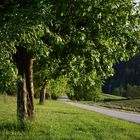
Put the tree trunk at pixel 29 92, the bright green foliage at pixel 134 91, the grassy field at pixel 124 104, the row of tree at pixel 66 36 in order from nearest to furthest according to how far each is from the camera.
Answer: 1. the row of tree at pixel 66 36
2. the tree trunk at pixel 29 92
3. the grassy field at pixel 124 104
4. the bright green foliage at pixel 134 91

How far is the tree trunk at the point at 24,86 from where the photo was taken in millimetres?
17797

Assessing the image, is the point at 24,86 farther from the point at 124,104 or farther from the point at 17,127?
the point at 124,104

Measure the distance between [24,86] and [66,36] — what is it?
387cm

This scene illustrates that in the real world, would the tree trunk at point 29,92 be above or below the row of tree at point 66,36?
below

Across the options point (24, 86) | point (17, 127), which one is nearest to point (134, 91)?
point (24, 86)

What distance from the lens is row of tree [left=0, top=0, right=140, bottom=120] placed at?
11.1 meters

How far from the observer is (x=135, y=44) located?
15406 millimetres

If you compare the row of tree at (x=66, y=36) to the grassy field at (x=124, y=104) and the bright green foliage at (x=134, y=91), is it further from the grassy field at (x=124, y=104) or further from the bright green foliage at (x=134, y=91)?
the bright green foliage at (x=134, y=91)

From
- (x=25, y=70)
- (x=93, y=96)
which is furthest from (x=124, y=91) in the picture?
(x=25, y=70)

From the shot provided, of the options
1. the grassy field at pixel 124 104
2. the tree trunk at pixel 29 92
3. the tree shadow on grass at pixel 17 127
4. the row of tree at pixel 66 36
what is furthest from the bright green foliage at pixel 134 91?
the tree shadow on grass at pixel 17 127

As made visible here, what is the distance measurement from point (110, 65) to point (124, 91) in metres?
143

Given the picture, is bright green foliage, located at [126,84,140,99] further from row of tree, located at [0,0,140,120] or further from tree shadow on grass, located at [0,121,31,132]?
tree shadow on grass, located at [0,121,31,132]

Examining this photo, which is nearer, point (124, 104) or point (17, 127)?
point (17, 127)

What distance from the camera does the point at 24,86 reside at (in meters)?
18.0
